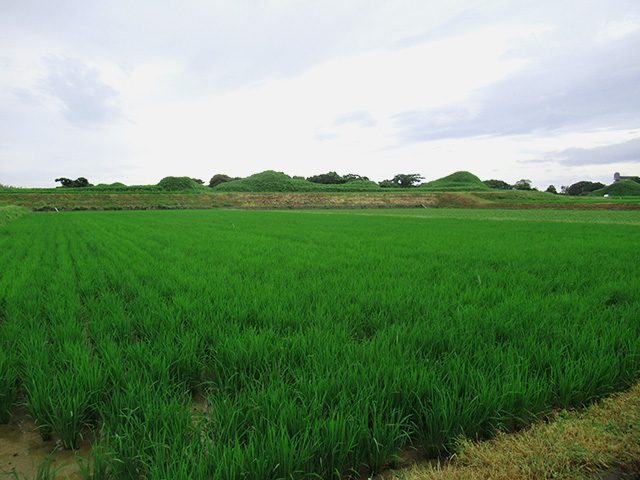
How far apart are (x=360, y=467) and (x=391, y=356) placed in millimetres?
698

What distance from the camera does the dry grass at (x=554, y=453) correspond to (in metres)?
1.18

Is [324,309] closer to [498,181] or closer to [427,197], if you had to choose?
[427,197]

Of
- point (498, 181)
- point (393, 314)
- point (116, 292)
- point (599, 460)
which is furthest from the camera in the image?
point (498, 181)

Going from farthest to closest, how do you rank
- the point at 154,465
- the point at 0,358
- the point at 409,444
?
the point at 0,358, the point at 409,444, the point at 154,465

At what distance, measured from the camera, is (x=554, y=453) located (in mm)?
1248

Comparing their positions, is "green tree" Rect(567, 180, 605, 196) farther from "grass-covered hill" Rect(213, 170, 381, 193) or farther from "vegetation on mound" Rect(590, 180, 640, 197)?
"grass-covered hill" Rect(213, 170, 381, 193)

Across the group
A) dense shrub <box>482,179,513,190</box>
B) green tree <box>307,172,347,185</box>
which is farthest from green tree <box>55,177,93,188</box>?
dense shrub <box>482,179,513,190</box>

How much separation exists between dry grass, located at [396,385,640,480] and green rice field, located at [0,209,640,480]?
10 centimetres

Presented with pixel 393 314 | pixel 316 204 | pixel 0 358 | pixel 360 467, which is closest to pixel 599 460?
pixel 360 467

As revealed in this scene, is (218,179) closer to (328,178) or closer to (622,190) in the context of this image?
(328,178)

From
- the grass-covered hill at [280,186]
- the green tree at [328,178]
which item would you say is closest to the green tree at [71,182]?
the grass-covered hill at [280,186]

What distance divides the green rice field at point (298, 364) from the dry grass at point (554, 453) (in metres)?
0.10

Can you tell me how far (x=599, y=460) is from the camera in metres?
1.23

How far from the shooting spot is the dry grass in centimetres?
118
